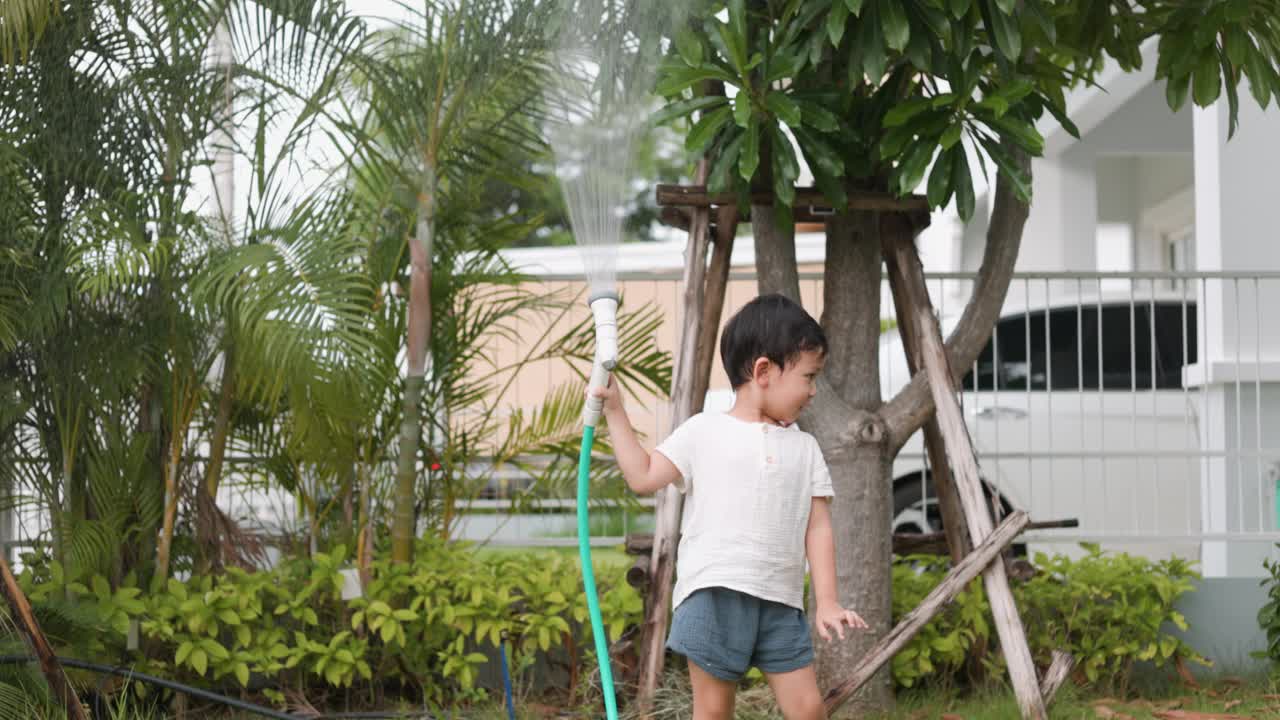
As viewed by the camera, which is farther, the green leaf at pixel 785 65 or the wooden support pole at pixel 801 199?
the wooden support pole at pixel 801 199

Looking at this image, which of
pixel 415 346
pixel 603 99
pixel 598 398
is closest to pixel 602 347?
pixel 598 398

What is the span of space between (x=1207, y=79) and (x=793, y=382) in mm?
2122

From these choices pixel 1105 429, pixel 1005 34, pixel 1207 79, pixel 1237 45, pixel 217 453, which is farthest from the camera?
pixel 1105 429

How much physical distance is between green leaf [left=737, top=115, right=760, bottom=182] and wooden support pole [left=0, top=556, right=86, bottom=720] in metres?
2.39

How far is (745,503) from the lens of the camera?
296 cm

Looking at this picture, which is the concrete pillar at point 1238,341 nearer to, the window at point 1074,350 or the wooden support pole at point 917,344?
the window at point 1074,350

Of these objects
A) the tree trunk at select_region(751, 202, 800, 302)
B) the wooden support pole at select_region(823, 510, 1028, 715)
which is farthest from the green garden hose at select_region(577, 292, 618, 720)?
the tree trunk at select_region(751, 202, 800, 302)

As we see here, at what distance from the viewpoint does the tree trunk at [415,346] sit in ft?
15.2

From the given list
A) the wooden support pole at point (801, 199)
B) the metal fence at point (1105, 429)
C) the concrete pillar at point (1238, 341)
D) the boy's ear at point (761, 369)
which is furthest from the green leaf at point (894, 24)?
the concrete pillar at point (1238, 341)

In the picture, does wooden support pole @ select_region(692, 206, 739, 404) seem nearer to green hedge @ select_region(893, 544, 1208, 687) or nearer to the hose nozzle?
green hedge @ select_region(893, 544, 1208, 687)

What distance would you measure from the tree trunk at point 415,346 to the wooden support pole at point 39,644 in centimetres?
119

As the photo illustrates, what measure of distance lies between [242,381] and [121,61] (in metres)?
1.22

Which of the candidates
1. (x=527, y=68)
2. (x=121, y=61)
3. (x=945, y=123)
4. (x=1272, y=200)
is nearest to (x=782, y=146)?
(x=945, y=123)

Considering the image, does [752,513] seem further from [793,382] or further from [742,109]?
[742,109]
